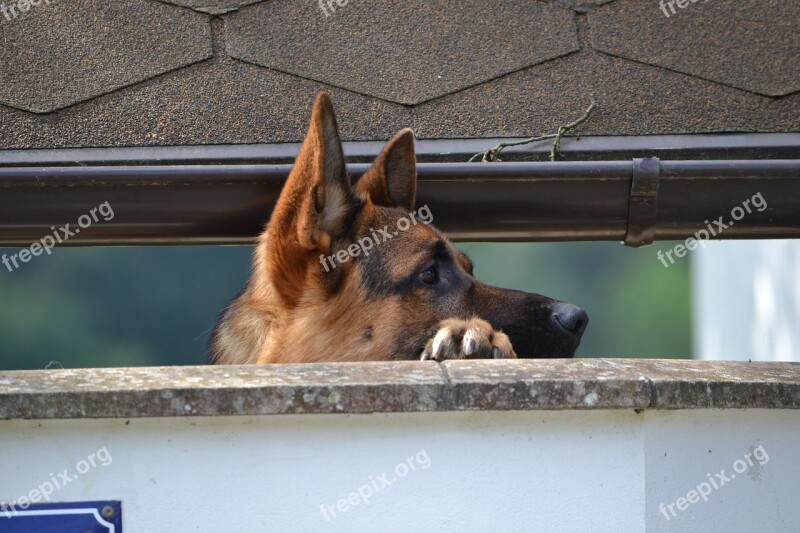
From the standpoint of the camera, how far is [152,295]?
1098 centimetres

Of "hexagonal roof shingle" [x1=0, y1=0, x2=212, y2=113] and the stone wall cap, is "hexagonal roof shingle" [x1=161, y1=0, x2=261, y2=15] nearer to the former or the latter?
"hexagonal roof shingle" [x1=0, y1=0, x2=212, y2=113]

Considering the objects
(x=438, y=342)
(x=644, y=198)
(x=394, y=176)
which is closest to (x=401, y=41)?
(x=394, y=176)

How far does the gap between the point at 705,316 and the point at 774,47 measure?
4.92m

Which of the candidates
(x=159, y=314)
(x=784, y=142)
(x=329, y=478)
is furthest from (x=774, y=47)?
(x=159, y=314)

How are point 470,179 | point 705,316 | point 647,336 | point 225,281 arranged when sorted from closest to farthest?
1. point 470,179
2. point 705,316
3. point 225,281
4. point 647,336

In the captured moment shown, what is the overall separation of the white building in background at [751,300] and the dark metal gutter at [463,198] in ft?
6.84

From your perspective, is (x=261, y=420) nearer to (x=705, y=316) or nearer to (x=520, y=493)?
(x=520, y=493)

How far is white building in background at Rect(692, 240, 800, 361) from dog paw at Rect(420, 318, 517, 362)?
9.83 feet

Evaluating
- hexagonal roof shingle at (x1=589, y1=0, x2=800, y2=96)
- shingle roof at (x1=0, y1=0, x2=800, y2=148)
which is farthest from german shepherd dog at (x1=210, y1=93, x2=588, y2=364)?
hexagonal roof shingle at (x1=589, y1=0, x2=800, y2=96)

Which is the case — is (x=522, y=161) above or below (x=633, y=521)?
above

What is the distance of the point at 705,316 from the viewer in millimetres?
8945

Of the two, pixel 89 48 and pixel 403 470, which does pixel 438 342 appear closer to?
pixel 403 470

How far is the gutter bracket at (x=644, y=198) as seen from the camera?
11.8 ft

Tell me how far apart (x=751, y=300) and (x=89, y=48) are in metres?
4.55
